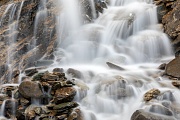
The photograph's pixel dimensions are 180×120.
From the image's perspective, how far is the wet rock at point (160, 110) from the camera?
736cm

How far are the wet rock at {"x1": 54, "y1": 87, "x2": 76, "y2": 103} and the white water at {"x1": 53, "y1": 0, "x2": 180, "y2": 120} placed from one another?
0.27m

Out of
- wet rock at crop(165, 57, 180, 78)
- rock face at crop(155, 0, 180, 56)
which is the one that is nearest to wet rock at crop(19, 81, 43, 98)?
wet rock at crop(165, 57, 180, 78)

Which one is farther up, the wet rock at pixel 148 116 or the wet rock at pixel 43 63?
the wet rock at pixel 43 63

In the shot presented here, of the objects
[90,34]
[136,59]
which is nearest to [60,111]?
[136,59]

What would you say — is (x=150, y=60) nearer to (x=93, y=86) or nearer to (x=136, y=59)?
(x=136, y=59)

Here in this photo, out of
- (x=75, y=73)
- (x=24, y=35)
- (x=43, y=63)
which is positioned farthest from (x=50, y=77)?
(x=24, y=35)

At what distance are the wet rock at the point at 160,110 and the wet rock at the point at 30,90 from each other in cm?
366

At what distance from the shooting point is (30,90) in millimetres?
8859

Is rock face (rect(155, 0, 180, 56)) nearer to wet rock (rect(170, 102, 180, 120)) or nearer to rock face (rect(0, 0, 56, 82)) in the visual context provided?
wet rock (rect(170, 102, 180, 120))

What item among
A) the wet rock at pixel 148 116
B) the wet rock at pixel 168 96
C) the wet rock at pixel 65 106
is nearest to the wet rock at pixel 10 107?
the wet rock at pixel 65 106

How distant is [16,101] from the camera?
29.6 ft

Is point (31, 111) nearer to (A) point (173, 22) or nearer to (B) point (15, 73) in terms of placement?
(B) point (15, 73)

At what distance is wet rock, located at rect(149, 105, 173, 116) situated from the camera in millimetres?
7355

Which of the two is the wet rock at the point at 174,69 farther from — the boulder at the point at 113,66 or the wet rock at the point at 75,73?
the wet rock at the point at 75,73
